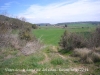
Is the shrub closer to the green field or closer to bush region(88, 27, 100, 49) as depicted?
the green field

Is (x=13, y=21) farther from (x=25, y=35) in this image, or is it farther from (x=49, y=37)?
(x=49, y=37)

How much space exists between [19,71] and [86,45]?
11.7 m

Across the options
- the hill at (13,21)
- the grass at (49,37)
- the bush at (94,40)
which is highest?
the hill at (13,21)

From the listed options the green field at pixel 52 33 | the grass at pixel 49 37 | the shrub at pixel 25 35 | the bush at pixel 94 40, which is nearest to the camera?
the bush at pixel 94 40

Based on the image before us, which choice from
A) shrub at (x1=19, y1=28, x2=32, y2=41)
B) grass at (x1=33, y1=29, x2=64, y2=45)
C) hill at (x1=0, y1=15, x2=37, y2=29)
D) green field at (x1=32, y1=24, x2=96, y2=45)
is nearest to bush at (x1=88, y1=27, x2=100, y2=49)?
green field at (x1=32, y1=24, x2=96, y2=45)

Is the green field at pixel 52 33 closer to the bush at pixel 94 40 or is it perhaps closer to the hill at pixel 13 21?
the bush at pixel 94 40

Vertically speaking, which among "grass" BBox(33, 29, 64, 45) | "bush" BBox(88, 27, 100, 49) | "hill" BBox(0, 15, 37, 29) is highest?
"hill" BBox(0, 15, 37, 29)

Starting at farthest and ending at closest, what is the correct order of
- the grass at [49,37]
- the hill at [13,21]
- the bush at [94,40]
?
1. the grass at [49,37]
2. the bush at [94,40]
3. the hill at [13,21]

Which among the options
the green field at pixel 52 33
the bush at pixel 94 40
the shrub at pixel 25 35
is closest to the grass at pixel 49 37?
the green field at pixel 52 33

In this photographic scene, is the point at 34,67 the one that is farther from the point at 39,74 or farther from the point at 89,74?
the point at 89,74

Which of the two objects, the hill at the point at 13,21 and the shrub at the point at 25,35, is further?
the shrub at the point at 25,35

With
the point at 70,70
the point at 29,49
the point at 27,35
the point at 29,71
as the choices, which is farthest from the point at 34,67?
the point at 27,35

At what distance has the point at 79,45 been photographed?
1847 centimetres

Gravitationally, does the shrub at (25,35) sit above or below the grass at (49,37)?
above
